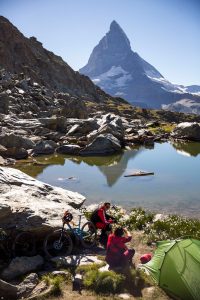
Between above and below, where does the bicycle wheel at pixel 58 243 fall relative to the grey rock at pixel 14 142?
below

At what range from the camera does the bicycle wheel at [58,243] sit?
17203mm

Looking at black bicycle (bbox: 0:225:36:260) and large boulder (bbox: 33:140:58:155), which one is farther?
large boulder (bbox: 33:140:58:155)

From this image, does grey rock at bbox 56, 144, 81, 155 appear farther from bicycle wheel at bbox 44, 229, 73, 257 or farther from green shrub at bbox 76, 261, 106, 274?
green shrub at bbox 76, 261, 106, 274

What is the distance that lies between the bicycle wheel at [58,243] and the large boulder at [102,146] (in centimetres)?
3777

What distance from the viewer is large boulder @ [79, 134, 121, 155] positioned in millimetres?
55978

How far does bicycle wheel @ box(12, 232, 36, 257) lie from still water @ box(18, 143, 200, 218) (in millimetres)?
12891

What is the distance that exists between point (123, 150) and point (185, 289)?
47976 millimetres

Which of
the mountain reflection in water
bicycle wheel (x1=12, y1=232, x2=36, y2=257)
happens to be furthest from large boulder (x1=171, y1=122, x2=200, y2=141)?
bicycle wheel (x1=12, y1=232, x2=36, y2=257)

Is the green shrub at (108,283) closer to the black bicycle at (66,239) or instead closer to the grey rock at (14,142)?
the black bicycle at (66,239)

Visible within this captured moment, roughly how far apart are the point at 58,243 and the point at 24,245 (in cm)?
153

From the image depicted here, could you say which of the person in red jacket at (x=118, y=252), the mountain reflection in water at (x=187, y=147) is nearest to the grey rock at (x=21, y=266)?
the person in red jacket at (x=118, y=252)

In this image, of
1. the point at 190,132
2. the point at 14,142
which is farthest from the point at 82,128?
the point at 190,132

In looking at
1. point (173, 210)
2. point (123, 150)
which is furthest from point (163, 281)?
point (123, 150)

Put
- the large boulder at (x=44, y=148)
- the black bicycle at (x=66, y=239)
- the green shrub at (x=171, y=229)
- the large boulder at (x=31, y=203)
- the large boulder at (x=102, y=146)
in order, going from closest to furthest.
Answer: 1. the large boulder at (x=31, y=203)
2. the black bicycle at (x=66, y=239)
3. the green shrub at (x=171, y=229)
4. the large boulder at (x=44, y=148)
5. the large boulder at (x=102, y=146)
